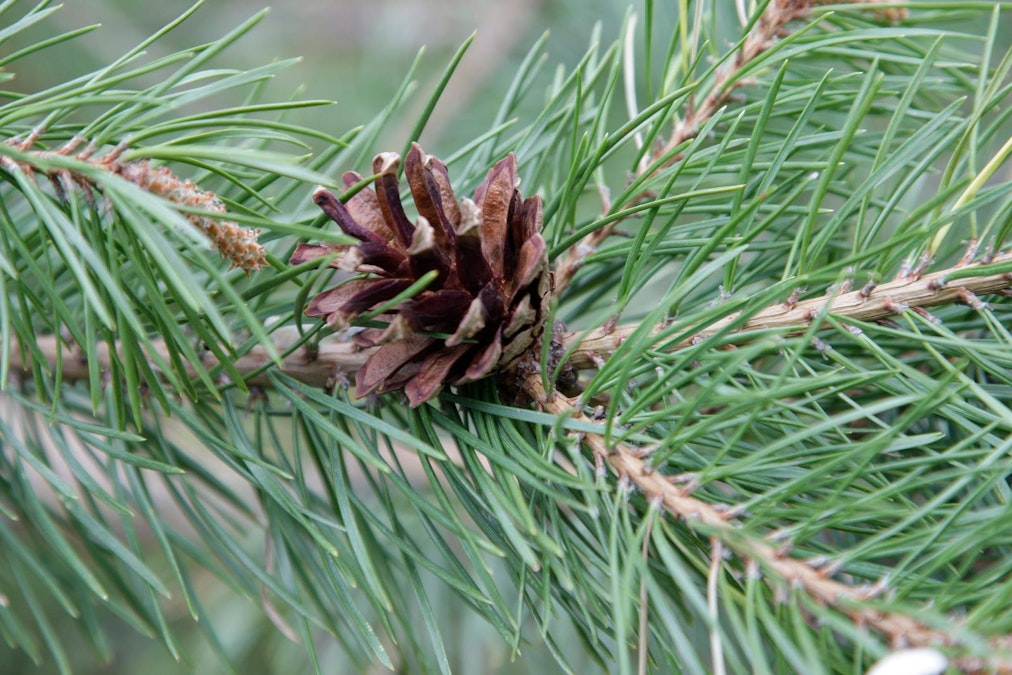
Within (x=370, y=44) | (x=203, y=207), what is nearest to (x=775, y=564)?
(x=203, y=207)

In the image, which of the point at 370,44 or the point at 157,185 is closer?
the point at 157,185

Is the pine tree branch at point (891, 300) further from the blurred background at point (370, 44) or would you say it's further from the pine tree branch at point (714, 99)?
the blurred background at point (370, 44)

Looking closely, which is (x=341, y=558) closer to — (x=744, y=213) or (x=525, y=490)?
(x=525, y=490)

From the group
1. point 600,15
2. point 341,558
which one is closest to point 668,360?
point 341,558

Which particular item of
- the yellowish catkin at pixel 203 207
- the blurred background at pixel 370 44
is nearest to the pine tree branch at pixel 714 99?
the yellowish catkin at pixel 203 207

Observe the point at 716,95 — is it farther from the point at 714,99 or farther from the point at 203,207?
the point at 203,207

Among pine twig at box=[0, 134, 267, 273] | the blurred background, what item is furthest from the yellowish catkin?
the blurred background

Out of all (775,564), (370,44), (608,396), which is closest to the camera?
(775,564)
